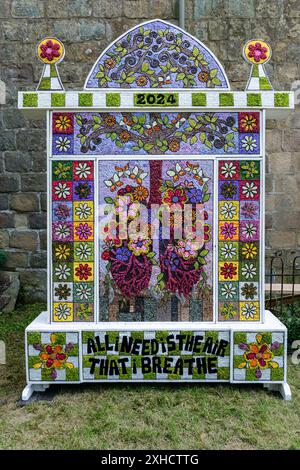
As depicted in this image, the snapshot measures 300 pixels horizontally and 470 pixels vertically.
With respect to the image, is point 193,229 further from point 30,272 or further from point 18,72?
point 18,72

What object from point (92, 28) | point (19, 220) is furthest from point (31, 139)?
point (92, 28)

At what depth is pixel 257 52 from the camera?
120 inches

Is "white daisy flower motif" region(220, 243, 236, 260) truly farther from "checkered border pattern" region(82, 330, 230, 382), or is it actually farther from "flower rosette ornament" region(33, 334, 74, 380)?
"flower rosette ornament" region(33, 334, 74, 380)

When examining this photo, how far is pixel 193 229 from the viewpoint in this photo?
3.13 m

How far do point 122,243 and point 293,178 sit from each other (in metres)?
3.22

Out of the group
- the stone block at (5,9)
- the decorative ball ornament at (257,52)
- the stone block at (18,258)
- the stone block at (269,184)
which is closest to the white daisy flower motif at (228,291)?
the decorative ball ornament at (257,52)

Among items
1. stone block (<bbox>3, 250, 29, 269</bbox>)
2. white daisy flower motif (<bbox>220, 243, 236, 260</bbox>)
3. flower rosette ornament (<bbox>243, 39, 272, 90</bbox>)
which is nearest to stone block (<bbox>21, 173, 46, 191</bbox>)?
stone block (<bbox>3, 250, 29, 269</bbox>)

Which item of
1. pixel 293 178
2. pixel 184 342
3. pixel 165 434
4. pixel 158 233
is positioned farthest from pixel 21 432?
pixel 293 178

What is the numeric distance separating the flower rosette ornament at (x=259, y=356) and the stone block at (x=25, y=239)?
3.39 m

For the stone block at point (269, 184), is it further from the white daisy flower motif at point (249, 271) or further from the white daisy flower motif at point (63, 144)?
the white daisy flower motif at point (63, 144)

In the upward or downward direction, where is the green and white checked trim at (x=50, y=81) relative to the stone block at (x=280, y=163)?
upward

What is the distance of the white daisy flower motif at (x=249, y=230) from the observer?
10.2 ft

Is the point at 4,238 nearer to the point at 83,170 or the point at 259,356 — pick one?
the point at 83,170

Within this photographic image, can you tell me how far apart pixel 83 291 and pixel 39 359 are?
1.79 ft
